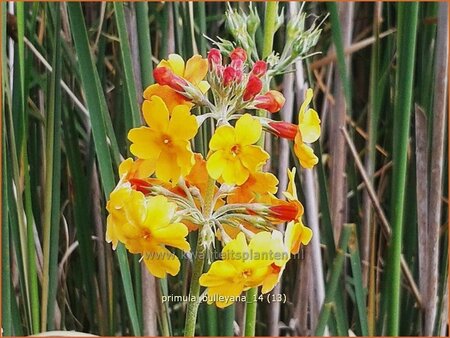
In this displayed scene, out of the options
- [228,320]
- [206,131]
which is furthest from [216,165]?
[228,320]

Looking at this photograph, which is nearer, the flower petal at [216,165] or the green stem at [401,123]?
the flower petal at [216,165]

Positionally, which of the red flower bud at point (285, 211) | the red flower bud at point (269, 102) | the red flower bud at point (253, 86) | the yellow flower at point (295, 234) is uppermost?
the red flower bud at point (253, 86)

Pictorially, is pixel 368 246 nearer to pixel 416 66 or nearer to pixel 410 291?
pixel 410 291

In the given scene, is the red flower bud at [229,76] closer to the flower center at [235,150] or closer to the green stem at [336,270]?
the flower center at [235,150]

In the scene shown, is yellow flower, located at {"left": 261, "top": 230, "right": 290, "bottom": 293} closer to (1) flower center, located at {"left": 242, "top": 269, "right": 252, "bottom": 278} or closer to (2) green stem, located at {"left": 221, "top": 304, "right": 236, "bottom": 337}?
(1) flower center, located at {"left": 242, "top": 269, "right": 252, "bottom": 278}

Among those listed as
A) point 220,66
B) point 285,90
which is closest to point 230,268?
point 220,66

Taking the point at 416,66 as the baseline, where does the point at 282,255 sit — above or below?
below

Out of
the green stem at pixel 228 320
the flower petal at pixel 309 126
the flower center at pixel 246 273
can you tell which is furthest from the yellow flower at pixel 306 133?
the green stem at pixel 228 320

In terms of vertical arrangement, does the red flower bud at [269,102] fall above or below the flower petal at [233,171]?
above
